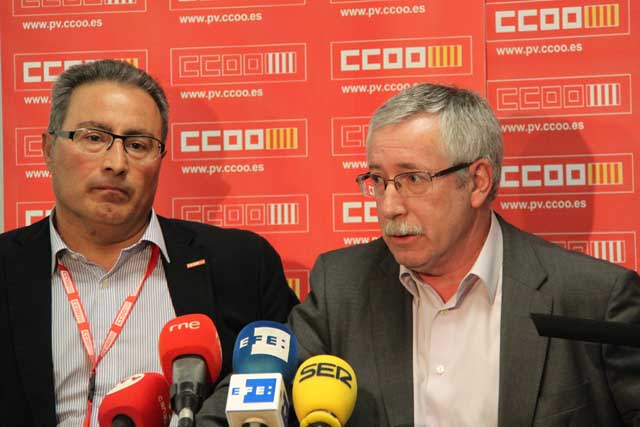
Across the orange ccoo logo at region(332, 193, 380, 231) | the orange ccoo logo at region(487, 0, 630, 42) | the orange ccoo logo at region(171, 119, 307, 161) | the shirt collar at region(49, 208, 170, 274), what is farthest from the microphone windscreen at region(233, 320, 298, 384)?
the orange ccoo logo at region(487, 0, 630, 42)

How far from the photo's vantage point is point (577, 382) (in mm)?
2402

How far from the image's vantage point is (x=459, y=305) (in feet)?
8.52

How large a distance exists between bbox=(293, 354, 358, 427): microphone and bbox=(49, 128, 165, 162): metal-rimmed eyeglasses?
1429 mm

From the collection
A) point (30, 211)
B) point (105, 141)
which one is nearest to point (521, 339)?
point (105, 141)

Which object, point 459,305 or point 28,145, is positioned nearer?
point 459,305

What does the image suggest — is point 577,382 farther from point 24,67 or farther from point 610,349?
point 24,67

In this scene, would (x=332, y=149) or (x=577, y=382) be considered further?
(x=332, y=149)

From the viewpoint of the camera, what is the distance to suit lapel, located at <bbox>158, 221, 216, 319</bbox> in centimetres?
303

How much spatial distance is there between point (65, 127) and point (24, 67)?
758mm

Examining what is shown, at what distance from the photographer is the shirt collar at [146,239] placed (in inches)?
120

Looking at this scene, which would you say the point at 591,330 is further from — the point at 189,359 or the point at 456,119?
the point at 456,119

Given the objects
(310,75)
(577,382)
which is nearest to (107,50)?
(310,75)

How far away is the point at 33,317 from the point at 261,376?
4.98 feet

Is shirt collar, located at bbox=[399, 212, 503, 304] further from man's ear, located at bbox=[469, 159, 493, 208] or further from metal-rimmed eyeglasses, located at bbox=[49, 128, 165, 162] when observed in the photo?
metal-rimmed eyeglasses, located at bbox=[49, 128, 165, 162]
